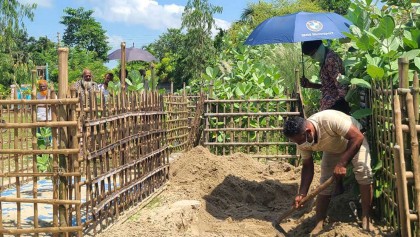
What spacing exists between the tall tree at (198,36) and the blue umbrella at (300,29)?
56.4 feet

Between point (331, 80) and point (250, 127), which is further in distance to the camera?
point (250, 127)

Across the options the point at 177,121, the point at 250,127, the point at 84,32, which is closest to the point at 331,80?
the point at 250,127

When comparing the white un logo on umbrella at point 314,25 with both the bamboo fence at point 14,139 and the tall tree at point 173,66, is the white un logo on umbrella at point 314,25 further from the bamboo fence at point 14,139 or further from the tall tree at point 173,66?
the tall tree at point 173,66

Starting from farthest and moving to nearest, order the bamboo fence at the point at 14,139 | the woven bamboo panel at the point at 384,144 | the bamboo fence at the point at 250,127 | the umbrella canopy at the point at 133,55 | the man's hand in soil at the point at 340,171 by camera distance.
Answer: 1. the umbrella canopy at the point at 133,55
2. the bamboo fence at the point at 250,127
3. the bamboo fence at the point at 14,139
4. the man's hand in soil at the point at 340,171
5. the woven bamboo panel at the point at 384,144

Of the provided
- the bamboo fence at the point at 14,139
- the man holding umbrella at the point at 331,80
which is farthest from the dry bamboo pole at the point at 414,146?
the bamboo fence at the point at 14,139

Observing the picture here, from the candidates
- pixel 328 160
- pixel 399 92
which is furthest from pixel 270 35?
pixel 399 92

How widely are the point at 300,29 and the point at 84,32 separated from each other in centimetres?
6166

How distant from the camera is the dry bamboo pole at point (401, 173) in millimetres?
4098

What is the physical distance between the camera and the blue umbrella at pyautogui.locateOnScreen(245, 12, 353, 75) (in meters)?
6.21

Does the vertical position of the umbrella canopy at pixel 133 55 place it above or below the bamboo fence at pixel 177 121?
above

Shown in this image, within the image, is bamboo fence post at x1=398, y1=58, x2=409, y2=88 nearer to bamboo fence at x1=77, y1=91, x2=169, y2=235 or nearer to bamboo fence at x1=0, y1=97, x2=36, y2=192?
bamboo fence at x1=77, y1=91, x2=169, y2=235

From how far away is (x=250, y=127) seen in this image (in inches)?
389

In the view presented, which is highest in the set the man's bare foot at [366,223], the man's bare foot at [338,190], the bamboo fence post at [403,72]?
the bamboo fence post at [403,72]

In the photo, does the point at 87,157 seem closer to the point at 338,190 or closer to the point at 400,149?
the point at 338,190
